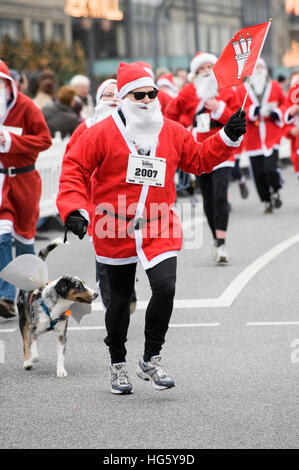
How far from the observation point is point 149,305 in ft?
19.6

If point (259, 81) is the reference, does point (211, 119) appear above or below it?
below

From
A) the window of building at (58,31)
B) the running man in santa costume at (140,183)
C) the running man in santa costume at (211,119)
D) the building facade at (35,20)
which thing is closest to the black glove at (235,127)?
the running man in santa costume at (140,183)

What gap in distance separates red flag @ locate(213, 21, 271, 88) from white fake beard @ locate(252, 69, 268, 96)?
8.86 meters

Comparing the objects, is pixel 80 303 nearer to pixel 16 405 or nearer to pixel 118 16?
pixel 16 405

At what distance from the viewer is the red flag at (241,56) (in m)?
5.99

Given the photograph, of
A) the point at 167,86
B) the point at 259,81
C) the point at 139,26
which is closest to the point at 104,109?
the point at 259,81

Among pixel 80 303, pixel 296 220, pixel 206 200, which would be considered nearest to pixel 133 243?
pixel 80 303

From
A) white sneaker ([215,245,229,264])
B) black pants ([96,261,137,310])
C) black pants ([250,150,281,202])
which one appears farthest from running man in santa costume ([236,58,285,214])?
black pants ([96,261,137,310])

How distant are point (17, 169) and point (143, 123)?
9.51 feet

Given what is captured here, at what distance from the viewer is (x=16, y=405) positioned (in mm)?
5828

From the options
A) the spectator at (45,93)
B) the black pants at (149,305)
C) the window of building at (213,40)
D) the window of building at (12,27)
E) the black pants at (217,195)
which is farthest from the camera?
the window of building at (213,40)

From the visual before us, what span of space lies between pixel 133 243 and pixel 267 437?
4.77 feet

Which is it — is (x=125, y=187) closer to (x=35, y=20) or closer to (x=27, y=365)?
(x=27, y=365)

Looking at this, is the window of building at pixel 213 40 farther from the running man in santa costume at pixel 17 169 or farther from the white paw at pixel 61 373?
the white paw at pixel 61 373
